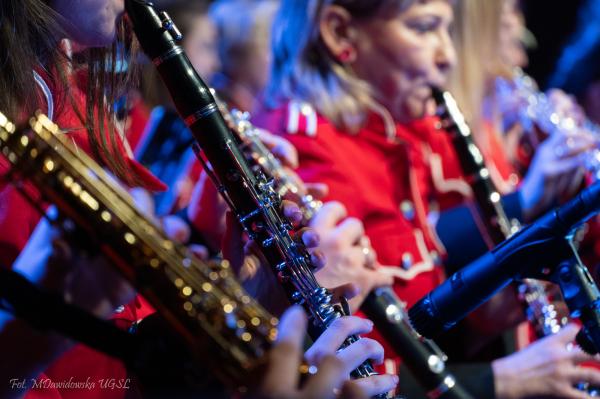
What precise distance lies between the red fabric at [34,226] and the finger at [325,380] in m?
0.55

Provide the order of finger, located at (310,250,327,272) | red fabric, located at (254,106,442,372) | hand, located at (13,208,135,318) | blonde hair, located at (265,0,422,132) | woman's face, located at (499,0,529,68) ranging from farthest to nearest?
woman's face, located at (499,0,529,68) < blonde hair, located at (265,0,422,132) < red fabric, located at (254,106,442,372) < finger, located at (310,250,327,272) < hand, located at (13,208,135,318)

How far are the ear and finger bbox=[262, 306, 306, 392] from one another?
1600mm

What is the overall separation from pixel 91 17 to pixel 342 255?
2.20 feet

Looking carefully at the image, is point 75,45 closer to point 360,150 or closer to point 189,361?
point 189,361

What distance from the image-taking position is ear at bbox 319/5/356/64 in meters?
2.36

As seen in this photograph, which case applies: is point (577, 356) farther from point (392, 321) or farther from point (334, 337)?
point (334, 337)

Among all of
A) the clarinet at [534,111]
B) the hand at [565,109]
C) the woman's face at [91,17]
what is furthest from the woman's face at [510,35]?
the woman's face at [91,17]

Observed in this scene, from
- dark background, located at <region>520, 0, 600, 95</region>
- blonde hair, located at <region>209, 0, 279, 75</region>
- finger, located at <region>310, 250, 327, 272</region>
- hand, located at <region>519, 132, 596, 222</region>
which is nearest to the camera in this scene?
finger, located at <region>310, 250, 327, 272</region>

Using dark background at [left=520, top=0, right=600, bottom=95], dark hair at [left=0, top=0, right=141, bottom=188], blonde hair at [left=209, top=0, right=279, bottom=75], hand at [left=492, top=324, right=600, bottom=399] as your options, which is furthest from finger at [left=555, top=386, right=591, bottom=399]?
dark background at [left=520, top=0, right=600, bottom=95]

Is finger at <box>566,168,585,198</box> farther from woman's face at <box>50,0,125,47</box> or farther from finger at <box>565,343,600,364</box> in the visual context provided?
woman's face at <box>50,0,125,47</box>

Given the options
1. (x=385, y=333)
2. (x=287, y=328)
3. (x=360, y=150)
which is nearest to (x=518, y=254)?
(x=385, y=333)

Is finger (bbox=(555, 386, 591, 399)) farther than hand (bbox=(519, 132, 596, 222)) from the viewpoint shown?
No

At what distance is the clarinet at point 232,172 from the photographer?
4.29 feet

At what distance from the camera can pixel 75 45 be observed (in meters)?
1.46
